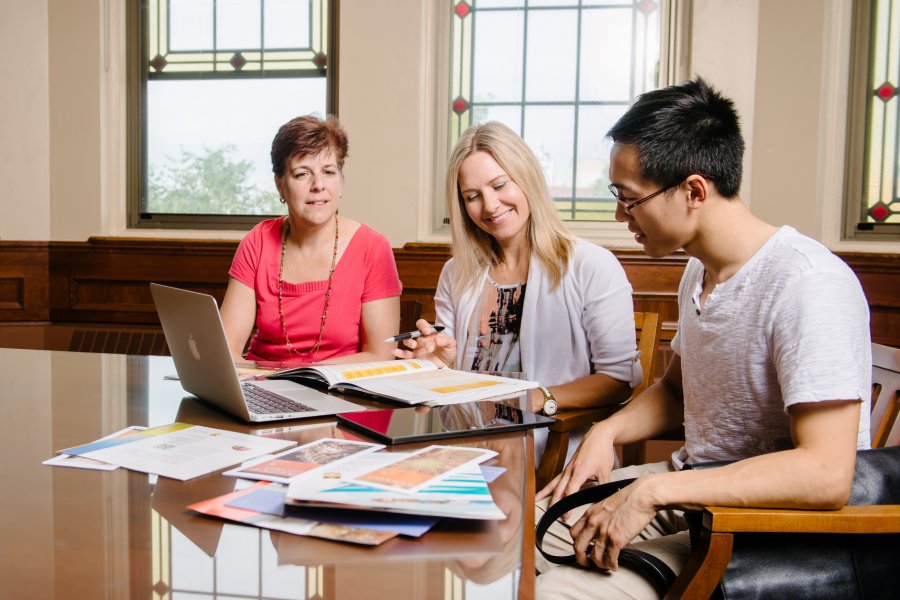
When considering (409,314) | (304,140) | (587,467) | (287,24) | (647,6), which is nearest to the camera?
(587,467)

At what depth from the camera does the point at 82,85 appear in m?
A: 3.93

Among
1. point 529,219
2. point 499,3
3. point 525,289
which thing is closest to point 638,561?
point 525,289

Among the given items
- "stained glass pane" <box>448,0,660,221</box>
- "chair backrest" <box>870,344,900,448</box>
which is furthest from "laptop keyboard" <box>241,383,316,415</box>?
"stained glass pane" <box>448,0,660,221</box>

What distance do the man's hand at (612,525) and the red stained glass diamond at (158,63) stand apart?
3.56m

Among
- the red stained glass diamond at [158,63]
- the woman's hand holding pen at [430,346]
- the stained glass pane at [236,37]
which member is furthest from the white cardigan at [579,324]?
the red stained glass diamond at [158,63]

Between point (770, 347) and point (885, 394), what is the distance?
1.44 ft

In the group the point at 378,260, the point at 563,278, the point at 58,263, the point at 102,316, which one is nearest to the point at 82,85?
the point at 58,263

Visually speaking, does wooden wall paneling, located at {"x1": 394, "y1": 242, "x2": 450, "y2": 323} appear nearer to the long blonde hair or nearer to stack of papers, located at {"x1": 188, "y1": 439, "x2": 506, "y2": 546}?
the long blonde hair

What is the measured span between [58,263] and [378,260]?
2.30 meters

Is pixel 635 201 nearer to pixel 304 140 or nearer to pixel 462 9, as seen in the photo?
pixel 304 140

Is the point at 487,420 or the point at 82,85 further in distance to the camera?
the point at 82,85

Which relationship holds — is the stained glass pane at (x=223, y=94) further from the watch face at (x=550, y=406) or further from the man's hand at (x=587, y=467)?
the man's hand at (x=587, y=467)

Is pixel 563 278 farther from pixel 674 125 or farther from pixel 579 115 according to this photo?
pixel 579 115

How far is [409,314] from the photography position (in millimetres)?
2637
